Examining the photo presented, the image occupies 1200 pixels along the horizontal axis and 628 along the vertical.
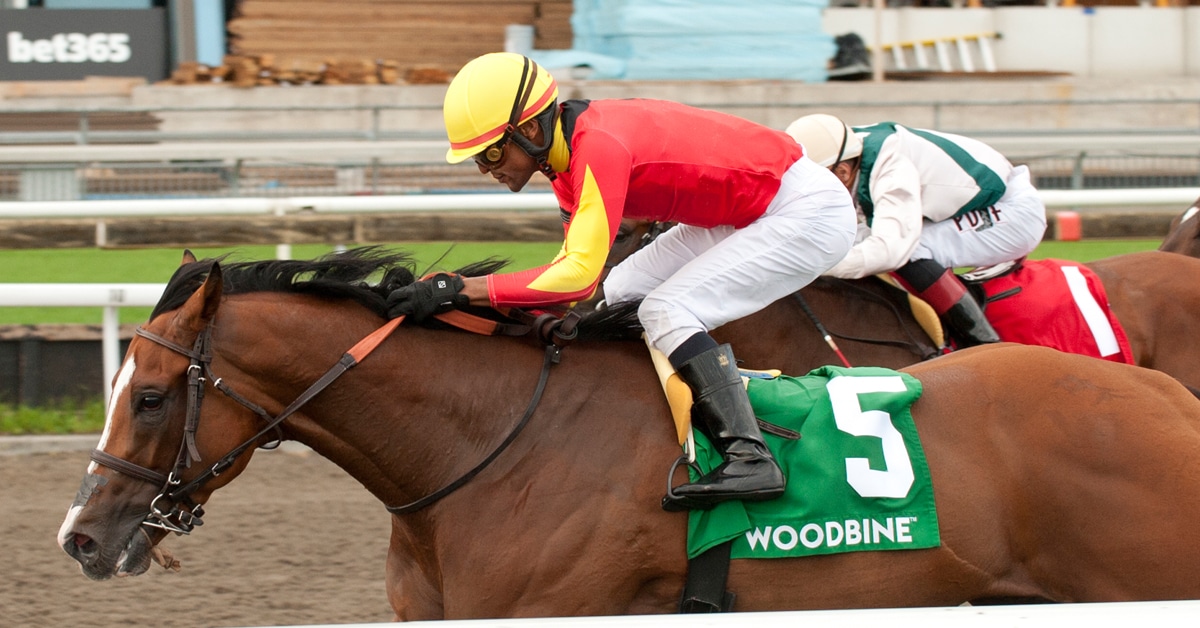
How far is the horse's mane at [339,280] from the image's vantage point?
2.66 m

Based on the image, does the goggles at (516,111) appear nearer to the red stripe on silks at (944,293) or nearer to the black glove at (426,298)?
the black glove at (426,298)

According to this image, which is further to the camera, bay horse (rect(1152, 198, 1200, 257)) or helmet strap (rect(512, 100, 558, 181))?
bay horse (rect(1152, 198, 1200, 257))

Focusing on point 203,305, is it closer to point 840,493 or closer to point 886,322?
point 840,493

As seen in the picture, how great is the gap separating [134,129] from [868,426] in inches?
420

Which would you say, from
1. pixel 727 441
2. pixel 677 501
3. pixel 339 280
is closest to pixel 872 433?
pixel 727 441

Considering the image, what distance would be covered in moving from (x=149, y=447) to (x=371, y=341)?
1.63 ft

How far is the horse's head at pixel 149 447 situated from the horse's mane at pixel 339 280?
0.10 metres

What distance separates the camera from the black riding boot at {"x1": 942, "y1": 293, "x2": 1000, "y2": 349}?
13.3ft

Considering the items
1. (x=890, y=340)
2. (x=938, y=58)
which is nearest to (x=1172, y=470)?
(x=890, y=340)

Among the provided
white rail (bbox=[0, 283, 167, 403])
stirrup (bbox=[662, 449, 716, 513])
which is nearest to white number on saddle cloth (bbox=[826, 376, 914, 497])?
stirrup (bbox=[662, 449, 716, 513])

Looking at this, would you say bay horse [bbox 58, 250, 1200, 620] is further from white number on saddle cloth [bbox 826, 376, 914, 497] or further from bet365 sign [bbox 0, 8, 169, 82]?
bet365 sign [bbox 0, 8, 169, 82]

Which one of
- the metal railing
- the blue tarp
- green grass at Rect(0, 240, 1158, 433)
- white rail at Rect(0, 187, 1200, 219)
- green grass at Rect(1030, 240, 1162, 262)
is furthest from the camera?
the blue tarp

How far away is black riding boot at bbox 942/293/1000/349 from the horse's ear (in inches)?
96.5

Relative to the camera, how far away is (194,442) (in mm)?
2553
